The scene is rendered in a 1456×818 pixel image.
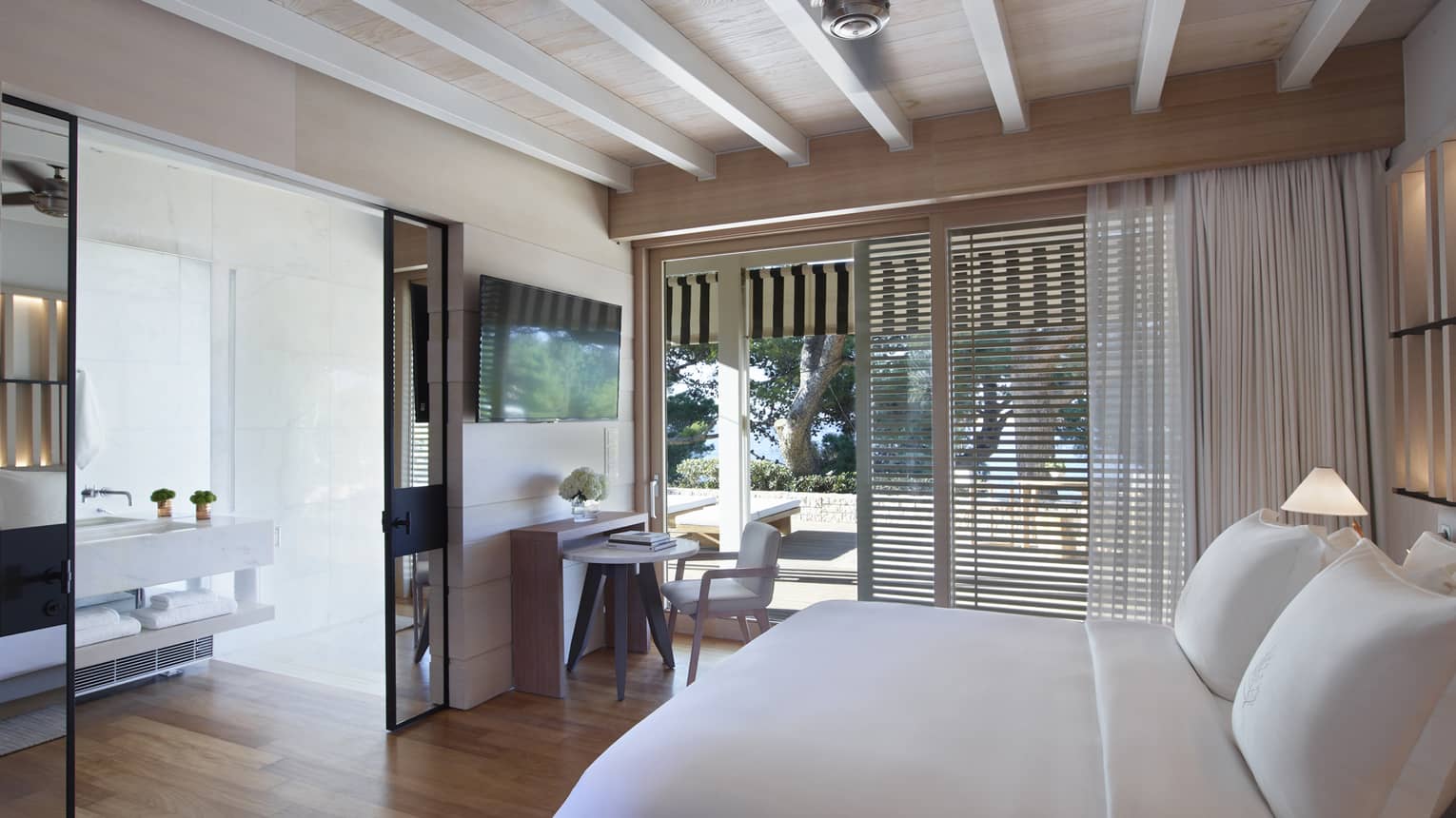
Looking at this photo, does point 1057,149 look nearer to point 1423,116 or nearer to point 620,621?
point 1423,116

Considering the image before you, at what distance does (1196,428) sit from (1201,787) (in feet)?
8.45

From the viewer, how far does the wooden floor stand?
2781mm

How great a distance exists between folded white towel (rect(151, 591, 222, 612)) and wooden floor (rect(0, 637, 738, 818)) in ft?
1.35

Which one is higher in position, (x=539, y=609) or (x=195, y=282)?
(x=195, y=282)

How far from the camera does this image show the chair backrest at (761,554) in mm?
4020

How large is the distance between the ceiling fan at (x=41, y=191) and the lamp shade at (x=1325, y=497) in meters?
4.10

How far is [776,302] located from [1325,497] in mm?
2893

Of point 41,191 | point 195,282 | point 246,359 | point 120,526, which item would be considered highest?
point 195,282

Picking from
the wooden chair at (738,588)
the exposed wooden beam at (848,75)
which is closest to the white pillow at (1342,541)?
the exposed wooden beam at (848,75)

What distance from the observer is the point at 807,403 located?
18.4 ft

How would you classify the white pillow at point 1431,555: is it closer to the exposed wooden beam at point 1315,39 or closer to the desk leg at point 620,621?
the exposed wooden beam at point 1315,39

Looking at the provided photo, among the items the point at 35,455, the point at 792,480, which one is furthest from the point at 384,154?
the point at 792,480

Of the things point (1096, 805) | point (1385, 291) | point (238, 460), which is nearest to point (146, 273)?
point (238, 460)

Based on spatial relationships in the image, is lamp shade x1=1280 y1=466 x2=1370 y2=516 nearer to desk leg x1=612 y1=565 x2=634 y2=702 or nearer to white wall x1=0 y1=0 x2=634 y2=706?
desk leg x1=612 y1=565 x2=634 y2=702
